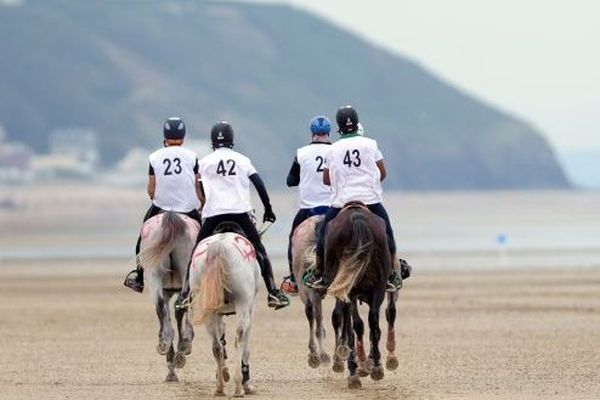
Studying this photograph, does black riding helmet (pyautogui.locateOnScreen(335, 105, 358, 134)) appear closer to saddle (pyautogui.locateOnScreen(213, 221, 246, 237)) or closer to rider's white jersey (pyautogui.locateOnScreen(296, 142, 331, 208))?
rider's white jersey (pyautogui.locateOnScreen(296, 142, 331, 208))

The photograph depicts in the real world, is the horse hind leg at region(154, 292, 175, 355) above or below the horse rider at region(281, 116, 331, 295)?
below

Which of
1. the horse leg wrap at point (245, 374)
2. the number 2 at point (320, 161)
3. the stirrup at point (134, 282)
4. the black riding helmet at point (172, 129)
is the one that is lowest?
the horse leg wrap at point (245, 374)

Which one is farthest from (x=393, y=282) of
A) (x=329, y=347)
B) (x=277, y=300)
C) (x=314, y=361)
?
(x=329, y=347)

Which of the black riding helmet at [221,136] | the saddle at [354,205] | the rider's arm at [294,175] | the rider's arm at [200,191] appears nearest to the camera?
the saddle at [354,205]

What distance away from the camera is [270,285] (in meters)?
20.6

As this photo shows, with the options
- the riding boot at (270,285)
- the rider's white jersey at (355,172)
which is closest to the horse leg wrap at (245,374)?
the riding boot at (270,285)

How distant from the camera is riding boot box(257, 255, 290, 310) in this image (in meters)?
20.4

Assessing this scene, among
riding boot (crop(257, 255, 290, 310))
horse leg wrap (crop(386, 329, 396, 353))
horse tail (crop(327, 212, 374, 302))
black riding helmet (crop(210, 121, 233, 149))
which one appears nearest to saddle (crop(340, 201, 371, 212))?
horse tail (crop(327, 212, 374, 302))

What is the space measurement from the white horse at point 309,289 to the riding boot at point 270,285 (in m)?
1.19

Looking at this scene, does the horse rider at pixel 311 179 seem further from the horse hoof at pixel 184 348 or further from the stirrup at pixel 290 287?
the horse hoof at pixel 184 348

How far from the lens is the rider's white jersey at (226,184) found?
20.4 m

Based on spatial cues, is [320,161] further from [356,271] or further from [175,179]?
[356,271]

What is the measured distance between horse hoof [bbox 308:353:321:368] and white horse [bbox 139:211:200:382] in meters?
1.43

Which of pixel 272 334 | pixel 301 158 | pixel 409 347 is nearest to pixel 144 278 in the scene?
pixel 301 158
